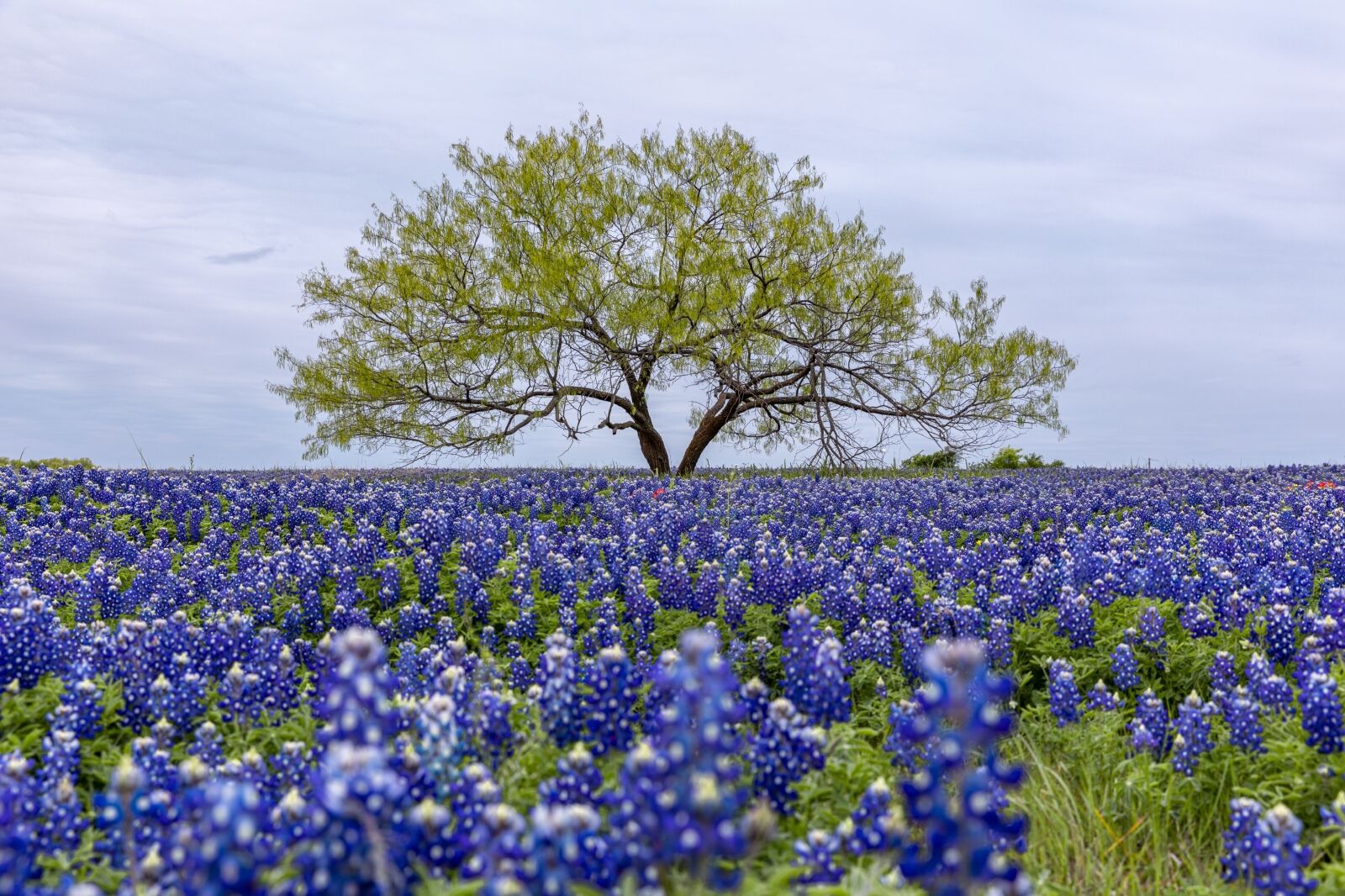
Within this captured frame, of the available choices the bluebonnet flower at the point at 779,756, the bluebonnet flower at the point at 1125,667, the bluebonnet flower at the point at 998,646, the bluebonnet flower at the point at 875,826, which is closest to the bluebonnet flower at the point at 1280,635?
the bluebonnet flower at the point at 1125,667

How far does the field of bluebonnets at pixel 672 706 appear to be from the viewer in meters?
2.46

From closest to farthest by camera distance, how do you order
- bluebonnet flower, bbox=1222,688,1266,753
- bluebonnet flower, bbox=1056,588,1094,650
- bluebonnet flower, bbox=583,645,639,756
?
bluebonnet flower, bbox=583,645,639,756 → bluebonnet flower, bbox=1222,688,1266,753 → bluebonnet flower, bbox=1056,588,1094,650

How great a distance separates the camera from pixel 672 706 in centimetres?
423

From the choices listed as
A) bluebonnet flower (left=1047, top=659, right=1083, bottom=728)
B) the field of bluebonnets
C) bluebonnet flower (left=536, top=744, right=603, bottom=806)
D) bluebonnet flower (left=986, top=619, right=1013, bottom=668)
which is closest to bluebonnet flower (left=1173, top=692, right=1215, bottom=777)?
the field of bluebonnets

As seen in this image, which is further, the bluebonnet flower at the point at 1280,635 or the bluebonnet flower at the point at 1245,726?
the bluebonnet flower at the point at 1280,635

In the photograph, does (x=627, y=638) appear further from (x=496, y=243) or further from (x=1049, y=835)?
(x=496, y=243)

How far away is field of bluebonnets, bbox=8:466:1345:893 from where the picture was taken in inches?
→ 96.9

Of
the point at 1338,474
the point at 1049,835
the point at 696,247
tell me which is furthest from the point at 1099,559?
the point at 696,247

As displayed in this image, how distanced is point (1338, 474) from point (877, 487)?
1021 cm

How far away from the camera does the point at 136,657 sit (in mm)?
5422

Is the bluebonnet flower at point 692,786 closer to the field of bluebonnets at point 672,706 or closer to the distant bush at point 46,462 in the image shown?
the field of bluebonnets at point 672,706

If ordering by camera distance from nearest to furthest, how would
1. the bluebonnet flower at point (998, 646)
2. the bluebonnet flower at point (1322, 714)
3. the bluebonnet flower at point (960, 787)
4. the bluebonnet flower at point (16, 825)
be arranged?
the bluebonnet flower at point (960, 787), the bluebonnet flower at point (16, 825), the bluebonnet flower at point (1322, 714), the bluebonnet flower at point (998, 646)

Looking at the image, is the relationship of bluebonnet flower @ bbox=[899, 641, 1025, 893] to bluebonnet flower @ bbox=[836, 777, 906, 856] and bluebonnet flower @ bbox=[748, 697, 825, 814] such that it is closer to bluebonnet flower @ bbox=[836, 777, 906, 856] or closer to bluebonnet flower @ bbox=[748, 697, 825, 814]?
bluebonnet flower @ bbox=[836, 777, 906, 856]

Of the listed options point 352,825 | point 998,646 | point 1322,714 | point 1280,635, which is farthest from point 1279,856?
point 352,825
